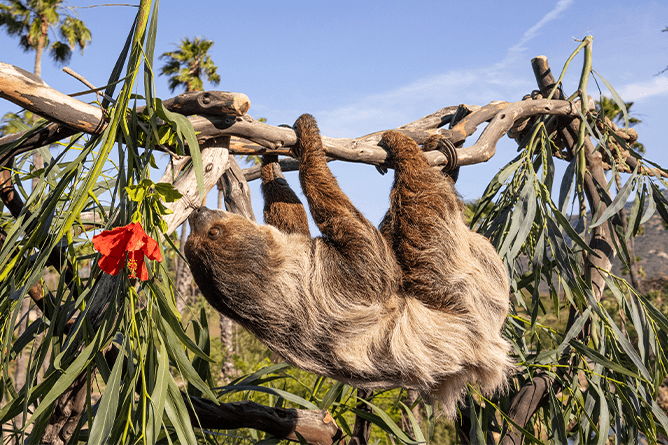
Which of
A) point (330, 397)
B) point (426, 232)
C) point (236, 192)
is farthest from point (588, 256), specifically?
point (236, 192)

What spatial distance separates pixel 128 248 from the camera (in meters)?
1.34

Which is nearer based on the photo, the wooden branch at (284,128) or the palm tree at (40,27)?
the wooden branch at (284,128)

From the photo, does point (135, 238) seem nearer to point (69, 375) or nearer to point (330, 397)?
point (69, 375)

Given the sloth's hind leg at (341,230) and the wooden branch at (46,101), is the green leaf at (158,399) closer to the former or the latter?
the wooden branch at (46,101)

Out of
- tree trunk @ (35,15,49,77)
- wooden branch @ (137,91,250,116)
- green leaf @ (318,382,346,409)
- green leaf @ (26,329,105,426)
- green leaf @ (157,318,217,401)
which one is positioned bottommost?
green leaf @ (318,382,346,409)

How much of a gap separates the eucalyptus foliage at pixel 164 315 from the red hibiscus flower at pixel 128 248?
0.09 metres

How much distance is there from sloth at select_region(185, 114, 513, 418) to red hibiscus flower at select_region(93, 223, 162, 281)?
3.36 ft

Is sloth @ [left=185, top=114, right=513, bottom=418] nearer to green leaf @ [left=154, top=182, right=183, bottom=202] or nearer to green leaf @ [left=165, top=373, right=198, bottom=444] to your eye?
green leaf @ [left=165, top=373, right=198, bottom=444]

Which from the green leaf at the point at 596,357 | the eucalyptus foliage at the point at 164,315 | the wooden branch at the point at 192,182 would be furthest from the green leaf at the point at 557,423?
the wooden branch at the point at 192,182

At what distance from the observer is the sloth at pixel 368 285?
2480 millimetres

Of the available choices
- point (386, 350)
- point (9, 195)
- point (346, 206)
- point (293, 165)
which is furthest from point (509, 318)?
point (9, 195)

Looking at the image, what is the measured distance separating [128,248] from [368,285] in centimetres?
142

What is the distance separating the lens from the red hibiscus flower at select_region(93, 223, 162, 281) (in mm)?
1355

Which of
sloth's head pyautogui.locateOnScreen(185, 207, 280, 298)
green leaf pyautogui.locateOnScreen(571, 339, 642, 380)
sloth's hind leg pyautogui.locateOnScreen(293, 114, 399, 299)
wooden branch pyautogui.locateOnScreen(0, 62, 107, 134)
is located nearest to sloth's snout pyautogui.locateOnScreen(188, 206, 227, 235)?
sloth's head pyautogui.locateOnScreen(185, 207, 280, 298)
